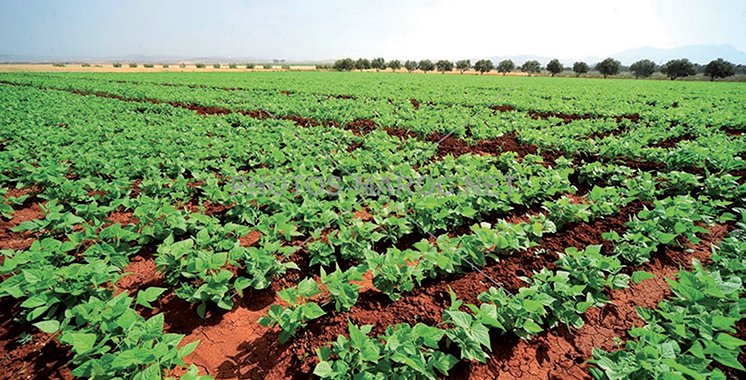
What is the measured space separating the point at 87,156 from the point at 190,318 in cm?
631

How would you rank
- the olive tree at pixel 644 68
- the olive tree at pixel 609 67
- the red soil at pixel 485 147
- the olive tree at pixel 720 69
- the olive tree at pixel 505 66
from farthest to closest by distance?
the olive tree at pixel 505 66
the olive tree at pixel 644 68
the olive tree at pixel 609 67
the olive tree at pixel 720 69
the red soil at pixel 485 147

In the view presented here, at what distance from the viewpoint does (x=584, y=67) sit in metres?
85.6

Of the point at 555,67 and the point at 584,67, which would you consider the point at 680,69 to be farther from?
the point at 555,67

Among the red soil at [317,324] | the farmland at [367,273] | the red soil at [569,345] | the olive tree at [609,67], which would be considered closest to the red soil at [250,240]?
the farmland at [367,273]

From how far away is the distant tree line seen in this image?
72.9 metres

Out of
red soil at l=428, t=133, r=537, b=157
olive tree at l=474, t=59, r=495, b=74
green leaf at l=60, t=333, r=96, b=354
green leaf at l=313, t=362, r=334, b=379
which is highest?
olive tree at l=474, t=59, r=495, b=74

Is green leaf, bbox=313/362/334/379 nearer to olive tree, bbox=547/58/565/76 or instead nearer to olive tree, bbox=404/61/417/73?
olive tree, bbox=547/58/565/76

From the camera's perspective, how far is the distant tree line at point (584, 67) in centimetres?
7294

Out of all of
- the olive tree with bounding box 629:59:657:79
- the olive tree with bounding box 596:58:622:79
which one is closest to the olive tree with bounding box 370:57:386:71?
the olive tree with bounding box 596:58:622:79

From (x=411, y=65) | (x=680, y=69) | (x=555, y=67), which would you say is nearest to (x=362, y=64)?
(x=411, y=65)

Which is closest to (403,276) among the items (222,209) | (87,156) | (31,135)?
(222,209)

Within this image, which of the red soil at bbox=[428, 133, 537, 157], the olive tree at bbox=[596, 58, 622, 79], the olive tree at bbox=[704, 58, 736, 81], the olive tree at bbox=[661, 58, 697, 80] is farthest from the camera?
the olive tree at bbox=[596, 58, 622, 79]

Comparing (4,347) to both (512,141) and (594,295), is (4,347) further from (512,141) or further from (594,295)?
(512,141)

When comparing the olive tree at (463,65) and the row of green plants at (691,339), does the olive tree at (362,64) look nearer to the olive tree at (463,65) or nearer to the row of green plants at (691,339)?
the olive tree at (463,65)
